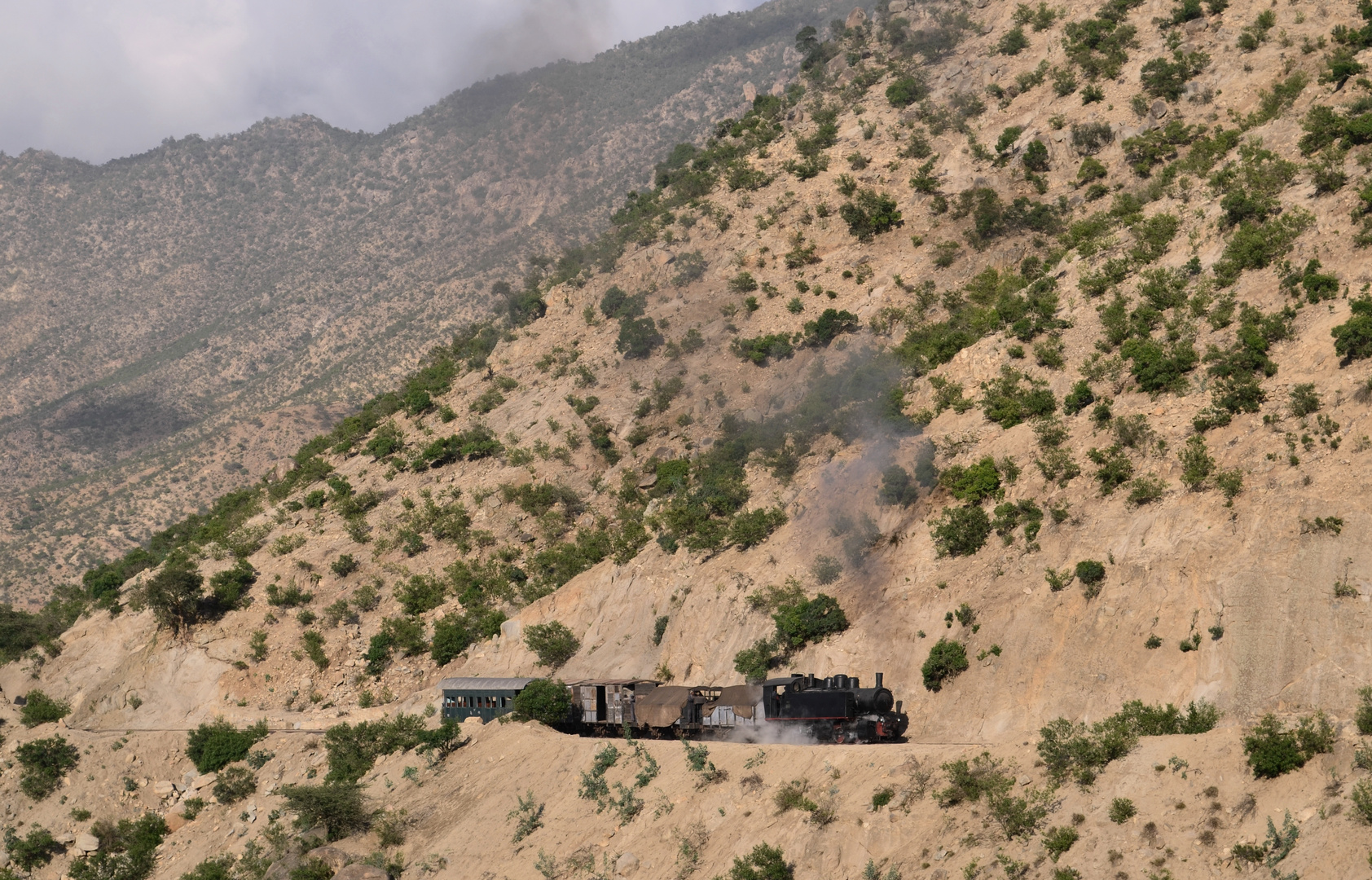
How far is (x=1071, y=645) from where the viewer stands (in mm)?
30516

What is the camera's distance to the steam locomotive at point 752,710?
31.0 meters

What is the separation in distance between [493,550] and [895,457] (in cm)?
2613

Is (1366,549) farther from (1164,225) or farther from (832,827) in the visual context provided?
(1164,225)

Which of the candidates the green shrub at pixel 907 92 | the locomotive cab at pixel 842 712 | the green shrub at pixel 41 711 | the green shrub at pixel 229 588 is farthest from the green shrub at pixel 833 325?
the green shrub at pixel 41 711

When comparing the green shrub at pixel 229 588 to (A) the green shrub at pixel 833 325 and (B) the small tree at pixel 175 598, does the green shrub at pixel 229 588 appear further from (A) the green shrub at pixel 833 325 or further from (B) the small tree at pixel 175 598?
(A) the green shrub at pixel 833 325

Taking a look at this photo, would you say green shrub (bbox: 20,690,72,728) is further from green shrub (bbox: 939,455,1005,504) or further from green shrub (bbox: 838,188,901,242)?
green shrub (bbox: 838,188,901,242)

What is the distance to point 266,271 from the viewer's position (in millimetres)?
172750

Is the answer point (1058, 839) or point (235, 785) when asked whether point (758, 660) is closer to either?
point (1058, 839)

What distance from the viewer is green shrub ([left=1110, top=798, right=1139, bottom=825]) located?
2122 cm

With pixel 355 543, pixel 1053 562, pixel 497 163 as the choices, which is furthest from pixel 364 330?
pixel 1053 562

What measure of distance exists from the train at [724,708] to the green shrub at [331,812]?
25.4 ft

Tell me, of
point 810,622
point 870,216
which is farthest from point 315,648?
point 870,216

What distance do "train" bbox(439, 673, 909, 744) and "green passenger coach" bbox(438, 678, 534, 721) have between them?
3 centimetres

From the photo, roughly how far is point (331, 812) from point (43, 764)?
2282cm
